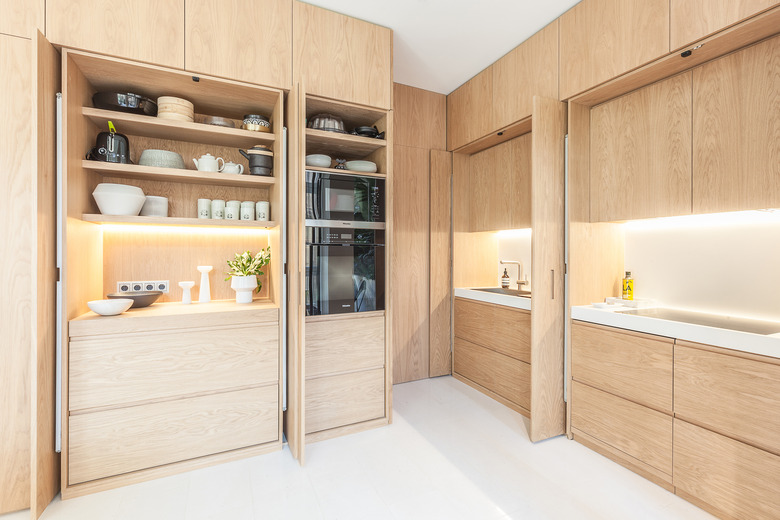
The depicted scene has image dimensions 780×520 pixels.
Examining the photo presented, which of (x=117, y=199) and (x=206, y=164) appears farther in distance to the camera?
(x=206, y=164)

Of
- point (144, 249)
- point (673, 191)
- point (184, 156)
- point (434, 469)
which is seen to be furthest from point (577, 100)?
point (144, 249)

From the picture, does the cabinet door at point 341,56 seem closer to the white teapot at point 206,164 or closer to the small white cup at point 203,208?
the white teapot at point 206,164

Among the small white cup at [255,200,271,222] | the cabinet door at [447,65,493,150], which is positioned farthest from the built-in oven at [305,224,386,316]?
the cabinet door at [447,65,493,150]

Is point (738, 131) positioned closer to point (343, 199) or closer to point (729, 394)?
point (729, 394)

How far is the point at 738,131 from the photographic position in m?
1.64

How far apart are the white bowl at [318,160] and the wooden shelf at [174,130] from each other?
25 cm

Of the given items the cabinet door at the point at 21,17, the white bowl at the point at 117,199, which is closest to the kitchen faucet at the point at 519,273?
the white bowl at the point at 117,199

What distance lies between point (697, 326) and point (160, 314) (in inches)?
102

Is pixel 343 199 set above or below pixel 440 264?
above

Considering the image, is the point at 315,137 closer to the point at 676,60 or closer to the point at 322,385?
the point at 322,385

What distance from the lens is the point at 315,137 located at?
2287mm

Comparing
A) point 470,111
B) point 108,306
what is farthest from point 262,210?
point 470,111

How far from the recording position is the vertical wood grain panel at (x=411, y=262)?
320cm

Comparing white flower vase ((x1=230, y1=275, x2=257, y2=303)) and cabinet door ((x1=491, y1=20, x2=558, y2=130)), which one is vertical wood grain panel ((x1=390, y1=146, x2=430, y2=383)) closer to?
cabinet door ((x1=491, y1=20, x2=558, y2=130))
